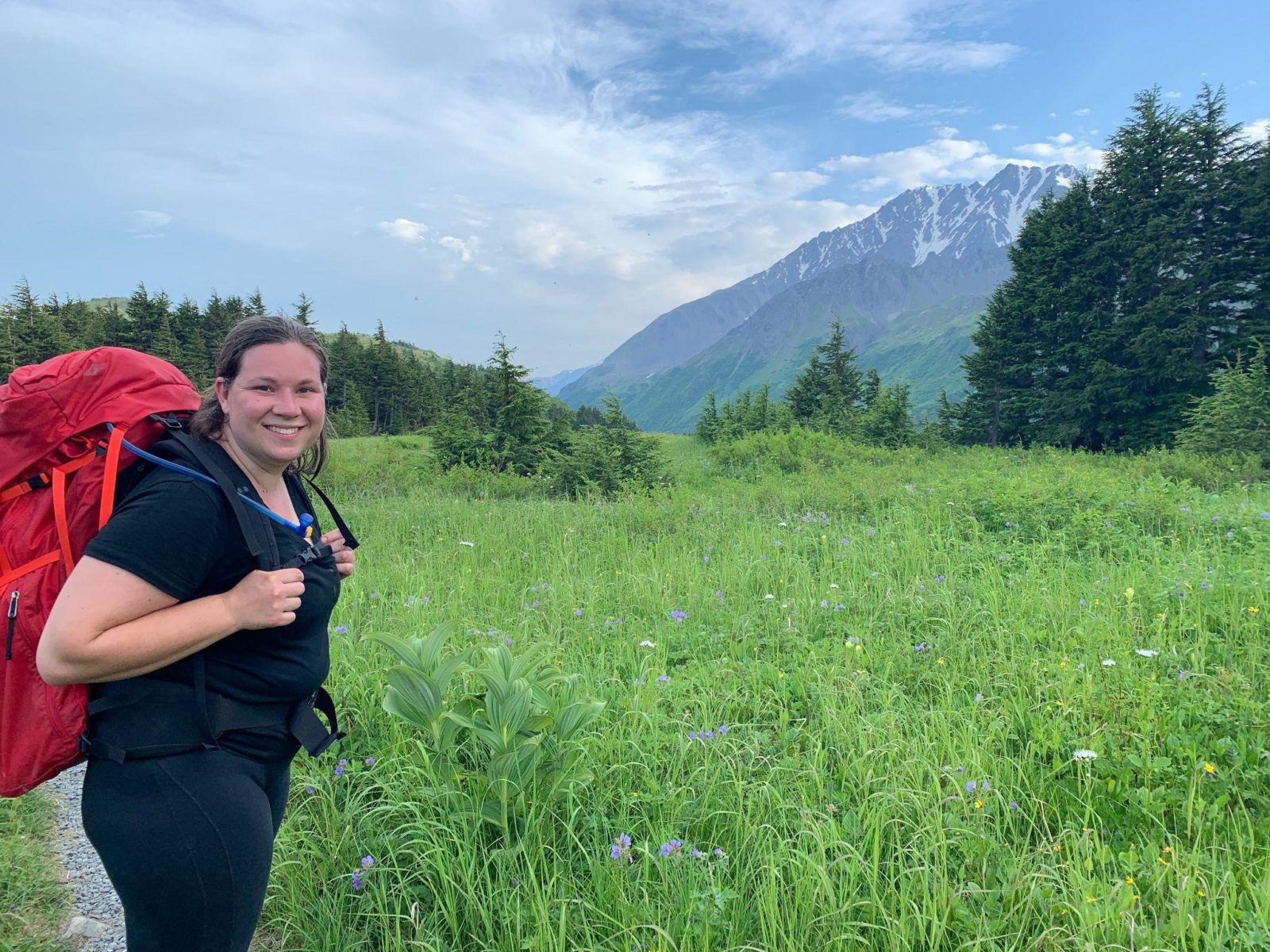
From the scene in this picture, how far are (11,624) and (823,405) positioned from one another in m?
30.1

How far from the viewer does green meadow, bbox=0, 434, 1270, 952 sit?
212cm

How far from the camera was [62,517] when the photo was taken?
140 cm

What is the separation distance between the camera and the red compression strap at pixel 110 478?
1417 mm

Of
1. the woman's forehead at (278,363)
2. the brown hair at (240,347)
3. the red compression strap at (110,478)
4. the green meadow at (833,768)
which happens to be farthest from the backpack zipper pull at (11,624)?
the green meadow at (833,768)

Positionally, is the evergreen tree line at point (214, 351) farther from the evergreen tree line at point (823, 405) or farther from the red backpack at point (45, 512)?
the red backpack at point (45, 512)

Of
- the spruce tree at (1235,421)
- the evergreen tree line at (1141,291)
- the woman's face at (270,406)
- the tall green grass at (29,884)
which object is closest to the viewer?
the woman's face at (270,406)

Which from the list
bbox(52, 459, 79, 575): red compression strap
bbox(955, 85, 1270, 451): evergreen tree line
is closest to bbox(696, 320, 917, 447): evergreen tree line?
bbox(955, 85, 1270, 451): evergreen tree line

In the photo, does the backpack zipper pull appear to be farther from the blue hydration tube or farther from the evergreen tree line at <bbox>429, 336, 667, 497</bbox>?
the evergreen tree line at <bbox>429, 336, 667, 497</bbox>

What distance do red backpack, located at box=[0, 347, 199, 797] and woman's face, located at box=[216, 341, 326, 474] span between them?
0.73ft

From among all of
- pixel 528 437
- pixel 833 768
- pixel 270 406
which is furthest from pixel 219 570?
pixel 528 437

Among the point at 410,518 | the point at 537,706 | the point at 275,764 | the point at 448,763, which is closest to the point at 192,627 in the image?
the point at 275,764

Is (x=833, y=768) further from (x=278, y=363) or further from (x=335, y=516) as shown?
(x=278, y=363)

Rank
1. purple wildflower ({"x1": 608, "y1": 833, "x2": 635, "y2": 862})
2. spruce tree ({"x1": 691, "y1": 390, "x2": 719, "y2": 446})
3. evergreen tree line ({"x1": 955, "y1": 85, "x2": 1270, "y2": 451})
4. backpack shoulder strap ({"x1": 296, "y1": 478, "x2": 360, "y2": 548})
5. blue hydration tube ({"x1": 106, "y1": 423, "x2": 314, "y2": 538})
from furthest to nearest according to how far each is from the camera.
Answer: spruce tree ({"x1": 691, "y1": 390, "x2": 719, "y2": 446}), evergreen tree line ({"x1": 955, "y1": 85, "x2": 1270, "y2": 451}), purple wildflower ({"x1": 608, "y1": 833, "x2": 635, "y2": 862}), backpack shoulder strap ({"x1": 296, "y1": 478, "x2": 360, "y2": 548}), blue hydration tube ({"x1": 106, "y1": 423, "x2": 314, "y2": 538})

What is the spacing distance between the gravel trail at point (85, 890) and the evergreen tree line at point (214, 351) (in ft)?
89.3
